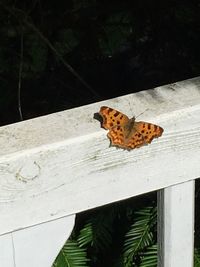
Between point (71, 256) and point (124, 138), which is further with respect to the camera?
point (71, 256)

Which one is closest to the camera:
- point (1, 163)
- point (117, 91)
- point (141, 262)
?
point (1, 163)

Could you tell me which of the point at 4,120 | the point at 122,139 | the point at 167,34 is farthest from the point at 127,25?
the point at 122,139

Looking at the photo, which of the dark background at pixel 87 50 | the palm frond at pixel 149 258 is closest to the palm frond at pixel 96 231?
the palm frond at pixel 149 258

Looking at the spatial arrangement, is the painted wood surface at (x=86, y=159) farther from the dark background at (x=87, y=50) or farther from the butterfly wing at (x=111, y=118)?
the dark background at (x=87, y=50)

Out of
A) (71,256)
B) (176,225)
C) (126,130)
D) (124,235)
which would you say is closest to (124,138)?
(126,130)

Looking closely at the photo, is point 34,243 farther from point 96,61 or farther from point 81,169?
point 96,61

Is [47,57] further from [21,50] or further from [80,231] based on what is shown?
[80,231]
